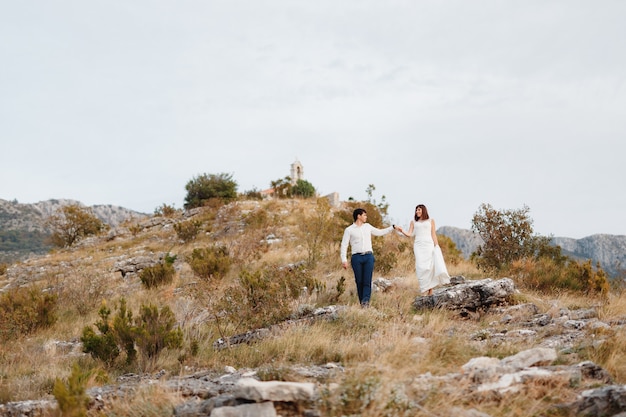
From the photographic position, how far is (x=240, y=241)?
17.1m

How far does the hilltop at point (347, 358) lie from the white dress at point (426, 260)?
46 centimetres

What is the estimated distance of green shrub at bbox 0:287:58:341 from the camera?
30.6 ft

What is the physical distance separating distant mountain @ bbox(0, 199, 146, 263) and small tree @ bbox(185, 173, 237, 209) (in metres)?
40.4

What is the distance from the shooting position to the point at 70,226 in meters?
32.4

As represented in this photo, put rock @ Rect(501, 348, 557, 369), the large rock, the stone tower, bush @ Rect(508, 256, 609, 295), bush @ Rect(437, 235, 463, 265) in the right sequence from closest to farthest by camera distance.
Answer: rock @ Rect(501, 348, 557, 369), the large rock, bush @ Rect(508, 256, 609, 295), bush @ Rect(437, 235, 463, 265), the stone tower

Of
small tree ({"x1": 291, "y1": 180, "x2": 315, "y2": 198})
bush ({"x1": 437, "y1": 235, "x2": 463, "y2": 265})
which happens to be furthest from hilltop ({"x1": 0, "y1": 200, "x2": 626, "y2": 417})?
small tree ({"x1": 291, "y1": 180, "x2": 315, "y2": 198})

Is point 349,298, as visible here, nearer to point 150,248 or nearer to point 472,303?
point 472,303

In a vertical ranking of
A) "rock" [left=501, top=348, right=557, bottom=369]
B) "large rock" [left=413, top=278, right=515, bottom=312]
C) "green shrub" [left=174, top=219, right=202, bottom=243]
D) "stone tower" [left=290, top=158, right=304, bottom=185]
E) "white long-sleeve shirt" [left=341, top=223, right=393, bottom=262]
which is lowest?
"rock" [left=501, top=348, right=557, bottom=369]

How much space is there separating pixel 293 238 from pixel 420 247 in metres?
9.93

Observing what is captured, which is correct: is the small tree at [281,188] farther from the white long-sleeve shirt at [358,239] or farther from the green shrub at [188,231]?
the white long-sleeve shirt at [358,239]

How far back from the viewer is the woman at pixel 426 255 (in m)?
9.49

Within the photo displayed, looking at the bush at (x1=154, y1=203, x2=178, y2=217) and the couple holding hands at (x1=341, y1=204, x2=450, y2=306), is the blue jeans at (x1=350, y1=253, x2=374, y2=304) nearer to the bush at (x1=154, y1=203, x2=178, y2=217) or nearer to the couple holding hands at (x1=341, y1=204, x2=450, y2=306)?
the couple holding hands at (x1=341, y1=204, x2=450, y2=306)

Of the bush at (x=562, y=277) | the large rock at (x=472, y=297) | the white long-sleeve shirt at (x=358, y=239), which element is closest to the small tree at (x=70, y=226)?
the white long-sleeve shirt at (x=358, y=239)

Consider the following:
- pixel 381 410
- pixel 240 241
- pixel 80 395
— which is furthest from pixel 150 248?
pixel 381 410
